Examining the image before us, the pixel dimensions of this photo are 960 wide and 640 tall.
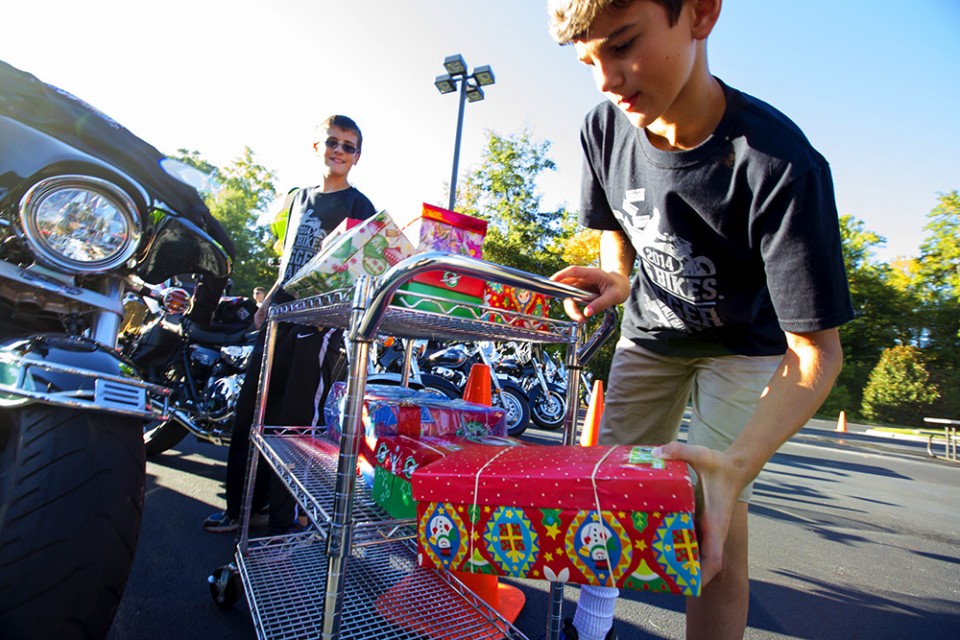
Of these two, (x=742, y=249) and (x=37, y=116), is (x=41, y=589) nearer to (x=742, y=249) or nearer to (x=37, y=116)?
(x=37, y=116)

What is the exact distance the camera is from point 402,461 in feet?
4.23

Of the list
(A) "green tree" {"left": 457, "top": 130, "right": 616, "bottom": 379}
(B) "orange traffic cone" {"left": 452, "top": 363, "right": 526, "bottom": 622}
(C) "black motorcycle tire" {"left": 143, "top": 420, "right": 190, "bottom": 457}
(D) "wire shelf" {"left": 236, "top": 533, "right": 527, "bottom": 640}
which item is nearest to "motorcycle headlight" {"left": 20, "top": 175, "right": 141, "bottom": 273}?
(D) "wire shelf" {"left": 236, "top": 533, "right": 527, "bottom": 640}

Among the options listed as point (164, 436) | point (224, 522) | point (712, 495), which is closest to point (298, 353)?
point (224, 522)

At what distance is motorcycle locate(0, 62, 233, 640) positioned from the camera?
1.01 m

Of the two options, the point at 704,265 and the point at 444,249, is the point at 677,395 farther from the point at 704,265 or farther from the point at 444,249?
the point at 444,249

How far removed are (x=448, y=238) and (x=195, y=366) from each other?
9.88 feet

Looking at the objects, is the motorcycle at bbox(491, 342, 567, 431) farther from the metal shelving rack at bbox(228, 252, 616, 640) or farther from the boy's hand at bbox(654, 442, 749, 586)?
the boy's hand at bbox(654, 442, 749, 586)

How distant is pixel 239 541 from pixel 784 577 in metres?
2.72

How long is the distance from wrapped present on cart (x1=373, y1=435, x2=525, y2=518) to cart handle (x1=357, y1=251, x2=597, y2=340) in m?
0.34

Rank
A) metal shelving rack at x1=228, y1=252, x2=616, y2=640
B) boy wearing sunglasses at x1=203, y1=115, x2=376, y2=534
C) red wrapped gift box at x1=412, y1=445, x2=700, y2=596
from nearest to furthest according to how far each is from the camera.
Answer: red wrapped gift box at x1=412, y1=445, x2=700, y2=596
metal shelving rack at x1=228, y1=252, x2=616, y2=640
boy wearing sunglasses at x1=203, y1=115, x2=376, y2=534

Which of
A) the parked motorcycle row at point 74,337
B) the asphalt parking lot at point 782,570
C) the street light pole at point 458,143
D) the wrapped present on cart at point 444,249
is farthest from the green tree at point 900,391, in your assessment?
the parked motorcycle row at point 74,337

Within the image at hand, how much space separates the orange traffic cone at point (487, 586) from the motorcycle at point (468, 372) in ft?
13.1

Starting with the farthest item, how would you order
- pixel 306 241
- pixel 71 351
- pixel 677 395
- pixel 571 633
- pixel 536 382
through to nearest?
pixel 536 382 → pixel 306 241 → pixel 571 633 → pixel 677 395 → pixel 71 351

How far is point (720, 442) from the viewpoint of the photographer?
4.43ft
